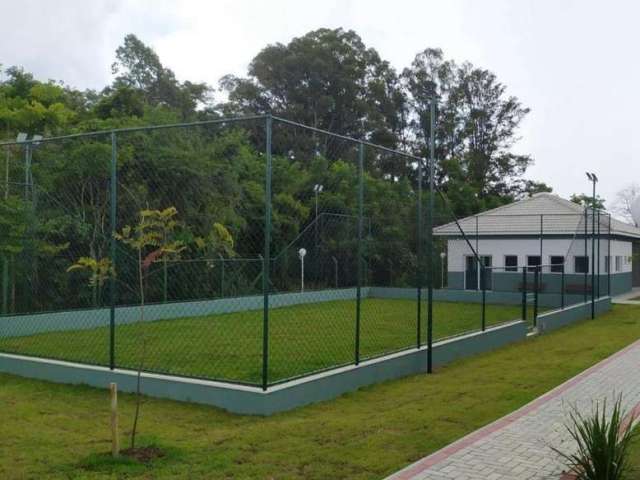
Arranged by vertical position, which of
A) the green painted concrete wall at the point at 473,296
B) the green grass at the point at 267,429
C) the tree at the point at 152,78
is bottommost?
the green grass at the point at 267,429

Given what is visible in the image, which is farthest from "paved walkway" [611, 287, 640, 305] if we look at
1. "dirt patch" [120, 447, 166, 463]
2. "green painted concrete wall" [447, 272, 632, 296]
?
"dirt patch" [120, 447, 166, 463]

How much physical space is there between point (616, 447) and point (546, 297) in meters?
15.0

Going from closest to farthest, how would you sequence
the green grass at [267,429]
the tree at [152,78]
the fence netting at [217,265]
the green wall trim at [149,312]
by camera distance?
the green grass at [267,429] → the fence netting at [217,265] → the green wall trim at [149,312] → the tree at [152,78]

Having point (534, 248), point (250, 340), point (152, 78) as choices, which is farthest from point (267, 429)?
point (152, 78)

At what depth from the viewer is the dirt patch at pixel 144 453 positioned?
190 inches

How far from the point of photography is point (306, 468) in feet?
15.5

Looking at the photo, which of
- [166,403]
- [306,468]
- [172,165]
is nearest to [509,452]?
[306,468]

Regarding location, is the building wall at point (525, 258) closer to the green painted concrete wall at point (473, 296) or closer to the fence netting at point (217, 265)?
the fence netting at point (217, 265)

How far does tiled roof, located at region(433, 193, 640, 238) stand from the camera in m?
23.0

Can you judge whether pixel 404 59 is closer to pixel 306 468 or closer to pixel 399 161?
pixel 399 161

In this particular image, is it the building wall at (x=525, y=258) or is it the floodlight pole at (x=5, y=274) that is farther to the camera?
the building wall at (x=525, y=258)

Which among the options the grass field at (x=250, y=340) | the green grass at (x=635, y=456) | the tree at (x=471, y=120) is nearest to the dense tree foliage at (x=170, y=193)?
the grass field at (x=250, y=340)

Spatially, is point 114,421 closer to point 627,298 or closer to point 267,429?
point 267,429

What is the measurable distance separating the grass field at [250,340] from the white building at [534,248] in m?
6.36
